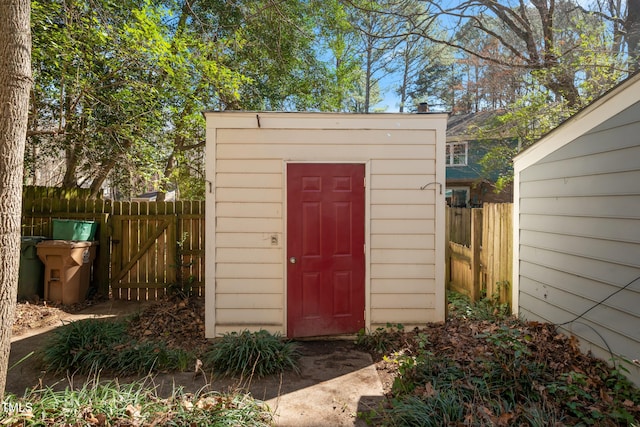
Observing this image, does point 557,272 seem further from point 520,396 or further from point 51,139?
point 51,139

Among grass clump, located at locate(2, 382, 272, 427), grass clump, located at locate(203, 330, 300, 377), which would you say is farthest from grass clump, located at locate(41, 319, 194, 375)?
grass clump, located at locate(2, 382, 272, 427)

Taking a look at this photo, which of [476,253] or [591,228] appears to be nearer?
[591,228]

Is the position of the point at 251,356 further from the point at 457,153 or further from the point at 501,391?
the point at 457,153

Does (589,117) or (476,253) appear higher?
(589,117)

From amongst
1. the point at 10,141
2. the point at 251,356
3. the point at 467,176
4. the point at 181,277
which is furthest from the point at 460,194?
the point at 10,141

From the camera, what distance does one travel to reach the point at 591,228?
3.26 metres

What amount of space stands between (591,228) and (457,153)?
1504 centimetres

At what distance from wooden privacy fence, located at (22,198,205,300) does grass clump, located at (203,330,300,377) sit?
113 inches

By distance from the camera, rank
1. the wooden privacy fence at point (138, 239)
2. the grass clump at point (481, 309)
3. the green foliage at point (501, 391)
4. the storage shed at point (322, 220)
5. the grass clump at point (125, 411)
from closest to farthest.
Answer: the grass clump at point (125, 411), the green foliage at point (501, 391), the storage shed at point (322, 220), the grass clump at point (481, 309), the wooden privacy fence at point (138, 239)

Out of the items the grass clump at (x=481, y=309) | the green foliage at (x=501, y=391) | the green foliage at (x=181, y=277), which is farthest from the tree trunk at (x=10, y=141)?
the grass clump at (x=481, y=309)

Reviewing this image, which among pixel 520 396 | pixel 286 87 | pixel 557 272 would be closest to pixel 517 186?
pixel 557 272

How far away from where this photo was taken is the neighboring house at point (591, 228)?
2.79 metres

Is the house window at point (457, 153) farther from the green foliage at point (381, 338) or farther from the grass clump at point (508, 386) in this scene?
the grass clump at point (508, 386)

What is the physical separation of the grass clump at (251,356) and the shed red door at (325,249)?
74 cm
